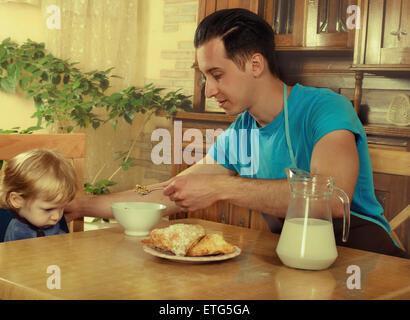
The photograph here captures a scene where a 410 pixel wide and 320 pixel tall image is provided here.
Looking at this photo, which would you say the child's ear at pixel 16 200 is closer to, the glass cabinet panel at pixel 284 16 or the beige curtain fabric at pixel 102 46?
the glass cabinet panel at pixel 284 16

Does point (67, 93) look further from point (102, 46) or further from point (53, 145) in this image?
point (53, 145)

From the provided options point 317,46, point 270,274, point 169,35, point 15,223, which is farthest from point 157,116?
point 270,274

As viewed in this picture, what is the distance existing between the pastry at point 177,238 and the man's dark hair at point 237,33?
80 cm

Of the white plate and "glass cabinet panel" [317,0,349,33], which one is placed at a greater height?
"glass cabinet panel" [317,0,349,33]

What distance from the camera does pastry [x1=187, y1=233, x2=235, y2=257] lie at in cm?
98

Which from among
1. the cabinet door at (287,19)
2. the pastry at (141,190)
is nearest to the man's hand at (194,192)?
the pastry at (141,190)

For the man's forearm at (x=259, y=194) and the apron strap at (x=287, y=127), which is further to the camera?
the apron strap at (x=287, y=127)

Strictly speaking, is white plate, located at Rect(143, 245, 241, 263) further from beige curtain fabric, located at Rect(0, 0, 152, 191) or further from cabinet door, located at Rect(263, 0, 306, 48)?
beige curtain fabric, located at Rect(0, 0, 152, 191)

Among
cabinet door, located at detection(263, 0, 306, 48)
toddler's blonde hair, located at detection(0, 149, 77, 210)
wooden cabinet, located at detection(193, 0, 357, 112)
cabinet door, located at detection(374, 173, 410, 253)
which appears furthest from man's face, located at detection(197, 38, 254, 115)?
cabinet door, located at detection(263, 0, 306, 48)

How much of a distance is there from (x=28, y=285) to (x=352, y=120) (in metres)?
0.95

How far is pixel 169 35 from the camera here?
4.29m

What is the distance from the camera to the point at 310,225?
0.94 metres

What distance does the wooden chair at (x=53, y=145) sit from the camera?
5.03 ft

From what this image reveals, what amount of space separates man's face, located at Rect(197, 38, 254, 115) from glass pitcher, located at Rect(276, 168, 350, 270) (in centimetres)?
74
